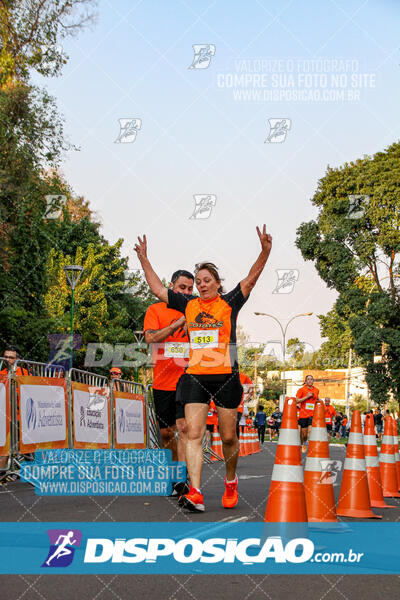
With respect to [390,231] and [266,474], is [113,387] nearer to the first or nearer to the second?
[266,474]

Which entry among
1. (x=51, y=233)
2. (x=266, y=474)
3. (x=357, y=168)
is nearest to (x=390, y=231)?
(x=357, y=168)

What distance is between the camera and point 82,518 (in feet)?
20.5

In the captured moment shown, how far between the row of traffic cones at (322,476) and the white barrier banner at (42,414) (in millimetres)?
3680

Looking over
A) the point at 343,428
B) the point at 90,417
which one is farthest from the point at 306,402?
the point at 343,428

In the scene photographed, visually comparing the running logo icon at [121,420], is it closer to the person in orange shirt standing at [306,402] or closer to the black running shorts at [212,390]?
the black running shorts at [212,390]

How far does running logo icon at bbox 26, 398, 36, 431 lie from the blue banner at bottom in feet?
13.4

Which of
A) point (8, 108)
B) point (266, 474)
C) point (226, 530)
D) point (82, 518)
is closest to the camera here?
point (226, 530)

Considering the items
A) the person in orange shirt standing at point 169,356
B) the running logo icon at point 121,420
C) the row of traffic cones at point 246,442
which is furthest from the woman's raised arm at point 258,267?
the row of traffic cones at point 246,442

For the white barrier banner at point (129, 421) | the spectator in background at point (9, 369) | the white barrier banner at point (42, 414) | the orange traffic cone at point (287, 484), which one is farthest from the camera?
the white barrier banner at point (129, 421)

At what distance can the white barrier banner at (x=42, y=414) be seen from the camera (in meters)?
9.76

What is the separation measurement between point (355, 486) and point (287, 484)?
2.32 metres

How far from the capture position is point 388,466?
1001 cm

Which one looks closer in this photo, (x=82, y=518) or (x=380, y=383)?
(x=82, y=518)

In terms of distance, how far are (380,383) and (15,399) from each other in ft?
103
